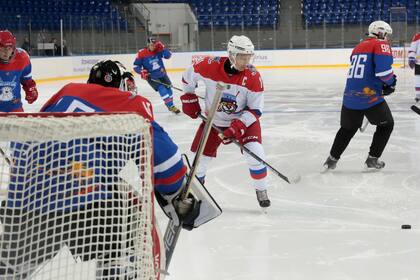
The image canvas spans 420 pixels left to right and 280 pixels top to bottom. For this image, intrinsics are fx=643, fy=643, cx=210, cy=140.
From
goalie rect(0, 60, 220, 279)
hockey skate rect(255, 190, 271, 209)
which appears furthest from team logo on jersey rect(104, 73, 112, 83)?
hockey skate rect(255, 190, 271, 209)

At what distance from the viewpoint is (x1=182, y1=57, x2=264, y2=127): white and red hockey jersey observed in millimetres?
3793

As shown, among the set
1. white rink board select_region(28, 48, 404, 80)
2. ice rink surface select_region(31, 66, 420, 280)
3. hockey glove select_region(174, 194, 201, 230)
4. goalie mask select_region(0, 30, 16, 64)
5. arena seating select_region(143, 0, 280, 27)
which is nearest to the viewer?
hockey glove select_region(174, 194, 201, 230)

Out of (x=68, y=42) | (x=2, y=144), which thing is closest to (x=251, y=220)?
(x=2, y=144)

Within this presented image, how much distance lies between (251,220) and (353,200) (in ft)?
2.66

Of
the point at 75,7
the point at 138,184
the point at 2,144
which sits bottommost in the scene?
the point at 138,184

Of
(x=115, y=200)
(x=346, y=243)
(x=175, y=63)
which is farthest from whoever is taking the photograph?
(x=175, y=63)

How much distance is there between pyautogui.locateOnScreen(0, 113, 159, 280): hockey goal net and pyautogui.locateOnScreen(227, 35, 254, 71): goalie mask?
2.07m

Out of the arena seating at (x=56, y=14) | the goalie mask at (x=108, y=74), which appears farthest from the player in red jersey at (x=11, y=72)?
the arena seating at (x=56, y=14)

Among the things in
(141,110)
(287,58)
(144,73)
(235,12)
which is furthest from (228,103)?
(235,12)

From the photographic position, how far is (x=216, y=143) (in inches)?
159

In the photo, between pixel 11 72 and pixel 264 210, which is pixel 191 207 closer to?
pixel 264 210

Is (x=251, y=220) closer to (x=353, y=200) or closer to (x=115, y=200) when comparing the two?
(x=353, y=200)

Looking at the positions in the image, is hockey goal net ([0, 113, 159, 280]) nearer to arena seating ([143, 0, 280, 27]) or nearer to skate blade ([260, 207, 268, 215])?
skate blade ([260, 207, 268, 215])

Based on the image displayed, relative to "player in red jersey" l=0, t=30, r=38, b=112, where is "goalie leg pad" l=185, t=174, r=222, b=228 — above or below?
below
